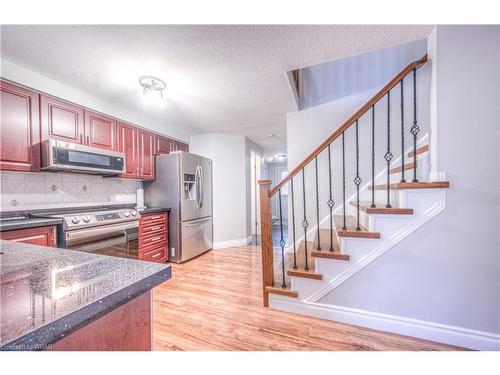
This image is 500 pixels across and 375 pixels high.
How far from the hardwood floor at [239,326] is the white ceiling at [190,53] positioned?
2248mm

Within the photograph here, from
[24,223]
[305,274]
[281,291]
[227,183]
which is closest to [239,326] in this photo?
[281,291]

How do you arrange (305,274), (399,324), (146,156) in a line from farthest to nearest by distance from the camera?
(146,156) → (305,274) → (399,324)

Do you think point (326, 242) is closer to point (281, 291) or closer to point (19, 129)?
point (281, 291)

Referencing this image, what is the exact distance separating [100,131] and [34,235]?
4.50 ft

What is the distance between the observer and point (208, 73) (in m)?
2.04

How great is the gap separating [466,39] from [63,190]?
3.93m

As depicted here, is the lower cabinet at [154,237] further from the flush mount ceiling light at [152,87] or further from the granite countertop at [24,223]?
the flush mount ceiling light at [152,87]

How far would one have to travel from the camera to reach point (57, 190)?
235 cm

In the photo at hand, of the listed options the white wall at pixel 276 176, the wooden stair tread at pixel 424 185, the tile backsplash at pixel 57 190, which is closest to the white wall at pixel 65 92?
the tile backsplash at pixel 57 190

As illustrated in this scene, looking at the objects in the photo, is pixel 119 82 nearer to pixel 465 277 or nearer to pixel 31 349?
pixel 31 349

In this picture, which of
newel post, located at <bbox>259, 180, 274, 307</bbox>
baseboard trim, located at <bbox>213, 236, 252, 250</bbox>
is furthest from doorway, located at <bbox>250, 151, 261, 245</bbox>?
newel post, located at <bbox>259, 180, 274, 307</bbox>

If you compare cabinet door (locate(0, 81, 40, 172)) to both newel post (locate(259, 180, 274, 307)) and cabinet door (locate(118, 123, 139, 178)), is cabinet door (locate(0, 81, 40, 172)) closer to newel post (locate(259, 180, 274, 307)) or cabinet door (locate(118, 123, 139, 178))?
cabinet door (locate(118, 123, 139, 178))
